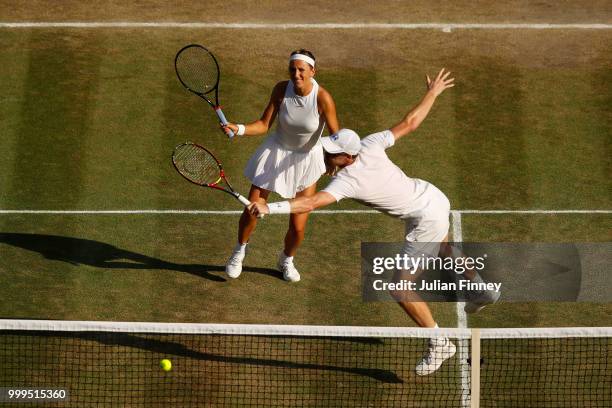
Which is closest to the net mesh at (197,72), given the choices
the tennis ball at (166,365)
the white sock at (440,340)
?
the tennis ball at (166,365)

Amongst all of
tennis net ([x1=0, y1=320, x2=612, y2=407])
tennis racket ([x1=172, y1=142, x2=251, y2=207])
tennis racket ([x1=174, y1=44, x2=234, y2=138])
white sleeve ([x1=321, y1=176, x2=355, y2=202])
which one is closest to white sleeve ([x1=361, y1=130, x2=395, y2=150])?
Result: white sleeve ([x1=321, y1=176, x2=355, y2=202])

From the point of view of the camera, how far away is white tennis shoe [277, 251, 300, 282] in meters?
12.8

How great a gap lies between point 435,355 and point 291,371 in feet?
4.90

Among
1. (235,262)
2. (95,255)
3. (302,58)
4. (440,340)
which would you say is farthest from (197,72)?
(440,340)

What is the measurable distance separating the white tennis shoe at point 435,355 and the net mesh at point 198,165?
291cm

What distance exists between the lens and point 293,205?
35.3 feet

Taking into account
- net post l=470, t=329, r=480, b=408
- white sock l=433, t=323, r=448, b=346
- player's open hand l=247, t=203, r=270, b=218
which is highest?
player's open hand l=247, t=203, r=270, b=218

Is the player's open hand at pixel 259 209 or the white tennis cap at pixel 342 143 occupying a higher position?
the white tennis cap at pixel 342 143

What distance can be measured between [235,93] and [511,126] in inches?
152

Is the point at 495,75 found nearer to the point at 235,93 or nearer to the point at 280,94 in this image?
the point at 235,93

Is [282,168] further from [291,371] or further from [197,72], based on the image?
[291,371]

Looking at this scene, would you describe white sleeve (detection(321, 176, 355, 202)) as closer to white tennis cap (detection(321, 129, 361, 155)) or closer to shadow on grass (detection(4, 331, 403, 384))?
white tennis cap (detection(321, 129, 361, 155))

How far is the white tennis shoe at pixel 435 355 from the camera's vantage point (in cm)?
1144

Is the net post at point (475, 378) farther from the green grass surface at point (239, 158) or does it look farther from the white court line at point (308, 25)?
the white court line at point (308, 25)
